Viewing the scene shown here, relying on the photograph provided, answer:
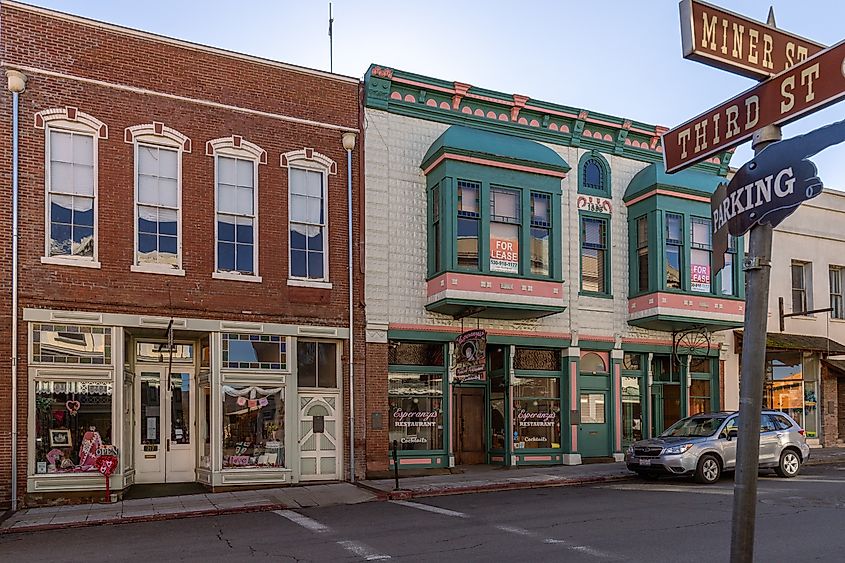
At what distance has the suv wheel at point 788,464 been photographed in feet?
60.2

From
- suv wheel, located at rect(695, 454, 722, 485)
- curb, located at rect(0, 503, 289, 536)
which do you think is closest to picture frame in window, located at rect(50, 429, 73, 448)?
curb, located at rect(0, 503, 289, 536)

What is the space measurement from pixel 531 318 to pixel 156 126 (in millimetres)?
10396

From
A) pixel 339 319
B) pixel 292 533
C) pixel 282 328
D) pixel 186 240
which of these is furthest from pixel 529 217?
pixel 292 533

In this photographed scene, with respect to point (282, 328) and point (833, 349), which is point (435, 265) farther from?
point (833, 349)

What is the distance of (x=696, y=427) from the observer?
726 inches

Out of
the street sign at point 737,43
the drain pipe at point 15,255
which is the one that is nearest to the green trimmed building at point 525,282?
the drain pipe at point 15,255

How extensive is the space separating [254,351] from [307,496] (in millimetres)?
3510

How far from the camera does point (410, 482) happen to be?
1777 cm

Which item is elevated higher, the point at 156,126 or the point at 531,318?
the point at 156,126

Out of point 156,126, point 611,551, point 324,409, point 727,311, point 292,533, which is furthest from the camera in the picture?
point 727,311

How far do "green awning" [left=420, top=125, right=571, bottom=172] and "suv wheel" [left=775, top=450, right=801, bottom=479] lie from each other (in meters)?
8.73

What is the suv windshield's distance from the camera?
58.8 ft

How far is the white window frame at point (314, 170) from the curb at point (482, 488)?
4.77 metres

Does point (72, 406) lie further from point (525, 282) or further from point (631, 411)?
point (631, 411)
